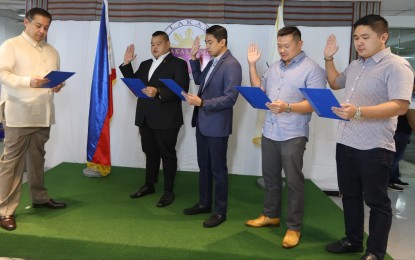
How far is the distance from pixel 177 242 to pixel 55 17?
3.07 meters

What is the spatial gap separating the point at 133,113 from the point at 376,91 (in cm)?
282

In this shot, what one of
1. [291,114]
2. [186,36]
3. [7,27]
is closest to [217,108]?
[291,114]

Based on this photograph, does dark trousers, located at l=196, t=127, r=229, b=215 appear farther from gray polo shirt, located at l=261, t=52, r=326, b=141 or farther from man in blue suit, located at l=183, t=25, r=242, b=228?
gray polo shirt, located at l=261, t=52, r=326, b=141

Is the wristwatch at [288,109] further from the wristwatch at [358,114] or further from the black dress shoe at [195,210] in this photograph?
the black dress shoe at [195,210]

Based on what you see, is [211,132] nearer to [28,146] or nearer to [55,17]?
[28,146]

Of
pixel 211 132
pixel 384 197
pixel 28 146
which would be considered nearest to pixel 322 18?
pixel 211 132

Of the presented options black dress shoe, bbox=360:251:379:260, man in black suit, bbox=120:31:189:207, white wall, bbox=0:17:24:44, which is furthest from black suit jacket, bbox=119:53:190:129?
white wall, bbox=0:17:24:44

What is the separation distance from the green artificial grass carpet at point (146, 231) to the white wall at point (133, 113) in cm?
72

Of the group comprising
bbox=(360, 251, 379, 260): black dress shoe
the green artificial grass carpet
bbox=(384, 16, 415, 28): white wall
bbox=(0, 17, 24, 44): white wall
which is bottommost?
the green artificial grass carpet

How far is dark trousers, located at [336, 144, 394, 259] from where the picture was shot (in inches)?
77.5

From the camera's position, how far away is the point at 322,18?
12.4 feet

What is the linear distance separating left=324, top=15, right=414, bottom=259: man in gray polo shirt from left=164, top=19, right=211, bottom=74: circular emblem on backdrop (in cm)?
206

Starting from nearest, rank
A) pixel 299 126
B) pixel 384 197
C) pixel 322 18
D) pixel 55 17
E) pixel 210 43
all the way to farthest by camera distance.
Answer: pixel 384 197
pixel 299 126
pixel 210 43
pixel 322 18
pixel 55 17

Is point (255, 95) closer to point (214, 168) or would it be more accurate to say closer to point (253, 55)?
point (253, 55)
